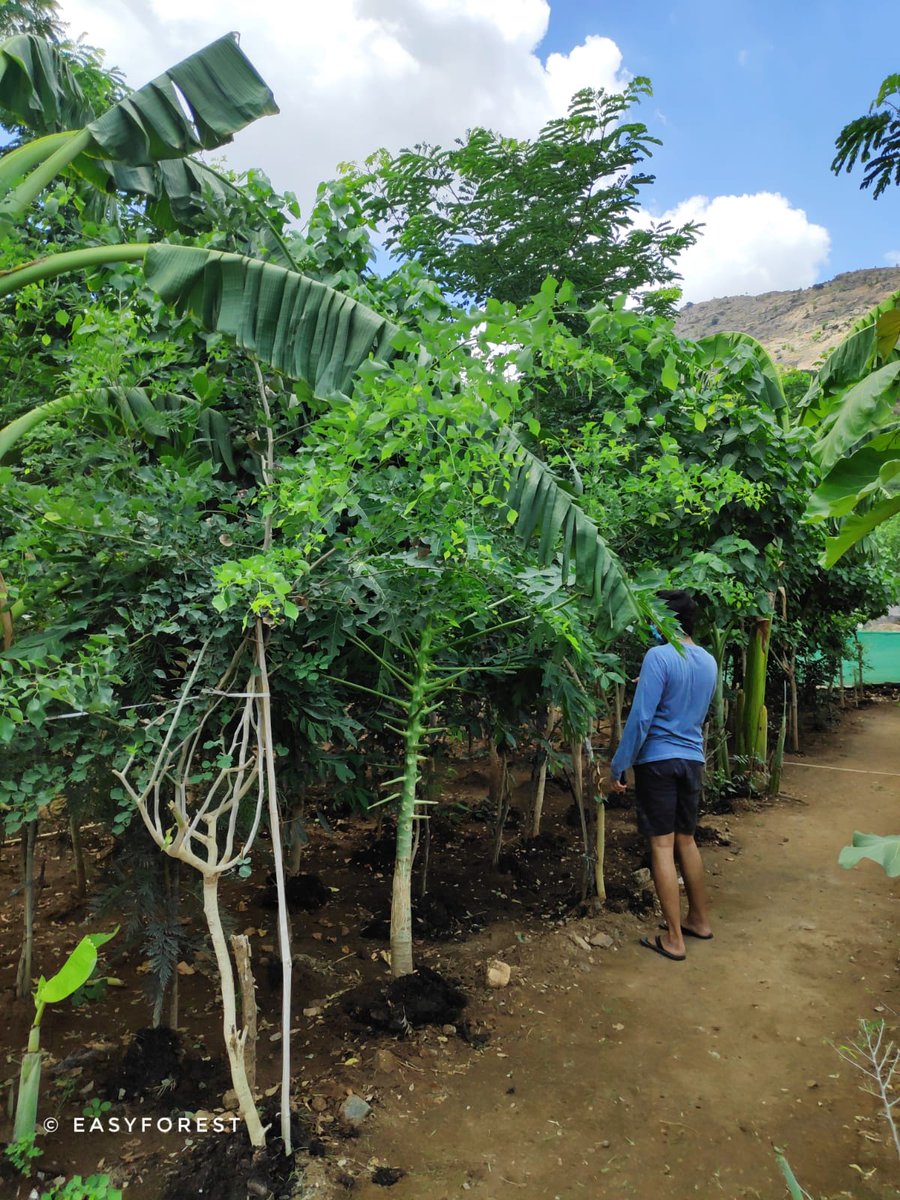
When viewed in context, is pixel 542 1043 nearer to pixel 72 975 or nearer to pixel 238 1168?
pixel 238 1168

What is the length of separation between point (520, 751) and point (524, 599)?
7.28 ft

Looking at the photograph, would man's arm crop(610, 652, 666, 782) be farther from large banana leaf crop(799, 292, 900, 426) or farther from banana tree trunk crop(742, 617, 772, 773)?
banana tree trunk crop(742, 617, 772, 773)

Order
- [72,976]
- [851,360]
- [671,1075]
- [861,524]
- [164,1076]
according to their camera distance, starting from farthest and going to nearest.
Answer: [851,360] < [671,1075] < [164,1076] < [861,524] < [72,976]

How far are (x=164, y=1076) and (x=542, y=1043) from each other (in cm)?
150

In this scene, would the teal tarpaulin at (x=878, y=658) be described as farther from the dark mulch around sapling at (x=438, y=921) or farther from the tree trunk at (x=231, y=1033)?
the tree trunk at (x=231, y=1033)

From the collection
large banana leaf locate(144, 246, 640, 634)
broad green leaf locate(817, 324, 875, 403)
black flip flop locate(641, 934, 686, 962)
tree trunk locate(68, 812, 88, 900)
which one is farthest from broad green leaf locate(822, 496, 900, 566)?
tree trunk locate(68, 812, 88, 900)

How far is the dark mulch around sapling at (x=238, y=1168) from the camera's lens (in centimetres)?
215

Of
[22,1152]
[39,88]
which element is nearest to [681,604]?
[22,1152]

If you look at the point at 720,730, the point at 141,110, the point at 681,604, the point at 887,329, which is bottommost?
the point at 720,730

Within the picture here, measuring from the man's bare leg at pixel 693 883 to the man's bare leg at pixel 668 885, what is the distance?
12cm

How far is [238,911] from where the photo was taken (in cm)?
447

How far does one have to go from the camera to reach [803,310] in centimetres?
4184

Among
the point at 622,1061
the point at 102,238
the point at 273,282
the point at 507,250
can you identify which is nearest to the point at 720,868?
the point at 622,1061

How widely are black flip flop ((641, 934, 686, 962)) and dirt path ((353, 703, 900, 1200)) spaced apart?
0.17ft
